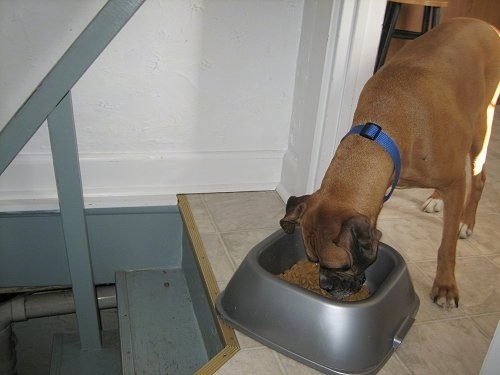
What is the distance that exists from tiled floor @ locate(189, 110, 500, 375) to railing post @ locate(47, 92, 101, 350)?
1.55 feet

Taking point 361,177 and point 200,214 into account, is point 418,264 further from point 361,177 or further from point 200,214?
point 200,214

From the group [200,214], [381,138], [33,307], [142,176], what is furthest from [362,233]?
[33,307]

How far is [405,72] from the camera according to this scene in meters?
1.55

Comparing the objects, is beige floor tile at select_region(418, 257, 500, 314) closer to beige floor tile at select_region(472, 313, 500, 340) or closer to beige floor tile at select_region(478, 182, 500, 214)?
beige floor tile at select_region(472, 313, 500, 340)

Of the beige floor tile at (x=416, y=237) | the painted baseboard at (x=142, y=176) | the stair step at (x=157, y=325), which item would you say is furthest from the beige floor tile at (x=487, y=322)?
the painted baseboard at (x=142, y=176)

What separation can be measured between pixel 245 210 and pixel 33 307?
1.07 metres

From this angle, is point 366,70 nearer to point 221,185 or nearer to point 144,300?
point 221,185

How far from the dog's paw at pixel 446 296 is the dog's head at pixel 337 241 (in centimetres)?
41

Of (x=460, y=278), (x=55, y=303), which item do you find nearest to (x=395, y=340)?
(x=460, y=278)

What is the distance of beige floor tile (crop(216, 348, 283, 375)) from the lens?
1.33 m

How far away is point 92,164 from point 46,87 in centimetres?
76

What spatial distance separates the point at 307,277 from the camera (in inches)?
61.2

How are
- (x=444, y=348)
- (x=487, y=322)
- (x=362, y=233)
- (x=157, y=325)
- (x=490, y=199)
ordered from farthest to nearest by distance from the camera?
(x=490, y=199) → (x=157, y=325) → (x=487, y=322) → (x=444, y=348) → (x=362, y=233)

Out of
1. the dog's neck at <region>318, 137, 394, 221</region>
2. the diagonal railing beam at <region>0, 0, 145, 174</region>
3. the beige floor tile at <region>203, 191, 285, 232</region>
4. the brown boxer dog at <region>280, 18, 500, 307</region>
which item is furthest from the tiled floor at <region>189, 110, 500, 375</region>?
the diagonal railing beam at <region>0, 0, 145, 174</region>
